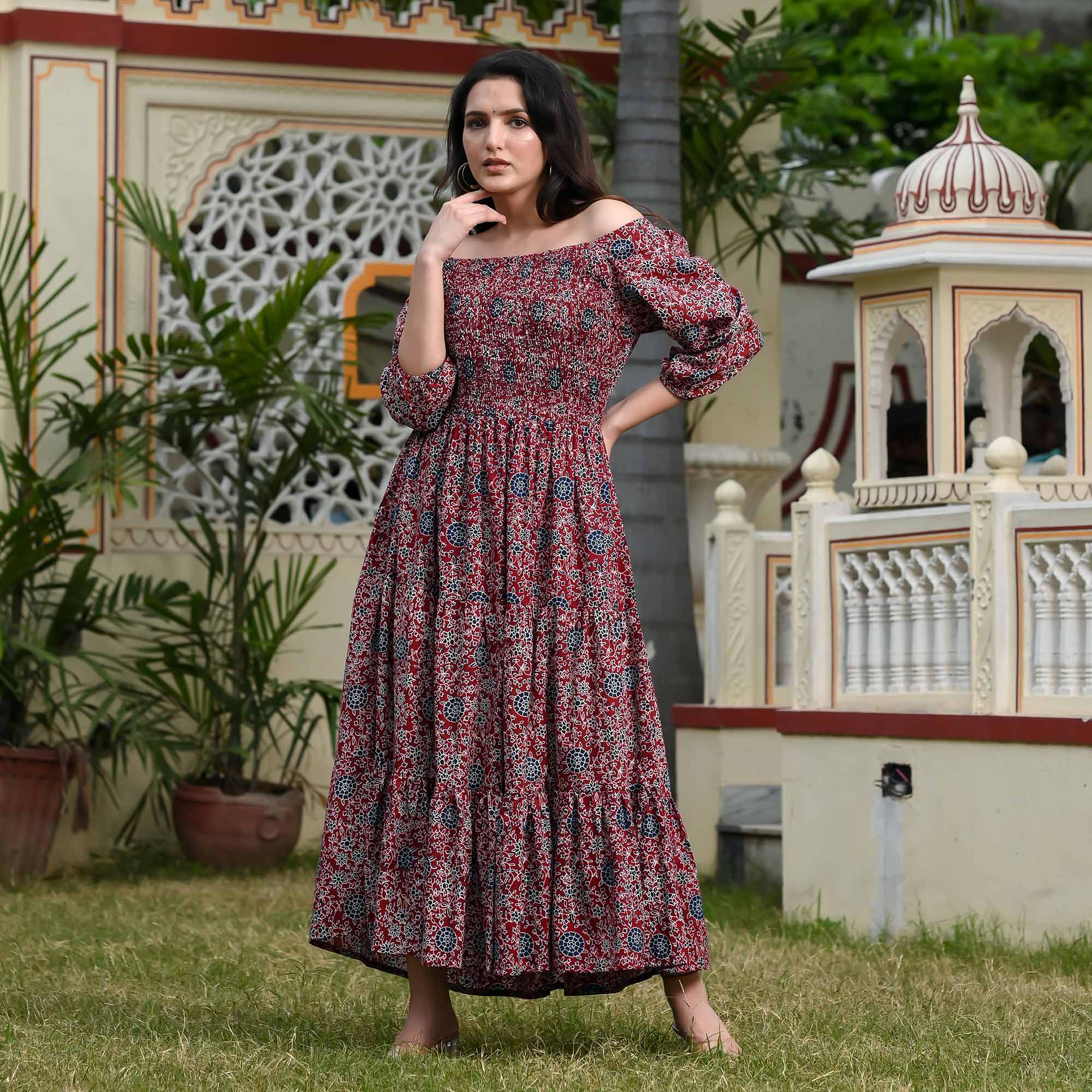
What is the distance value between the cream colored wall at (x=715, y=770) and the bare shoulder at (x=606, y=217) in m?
3.96

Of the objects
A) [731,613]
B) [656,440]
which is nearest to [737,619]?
[731,613]

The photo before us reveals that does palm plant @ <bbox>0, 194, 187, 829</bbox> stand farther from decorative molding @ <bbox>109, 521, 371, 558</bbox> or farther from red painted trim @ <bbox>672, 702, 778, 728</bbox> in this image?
red painted trim @ <bbox>672, 702, 778, 728</bbox>

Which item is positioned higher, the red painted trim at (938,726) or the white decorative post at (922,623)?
the white decorative post at (922,623)

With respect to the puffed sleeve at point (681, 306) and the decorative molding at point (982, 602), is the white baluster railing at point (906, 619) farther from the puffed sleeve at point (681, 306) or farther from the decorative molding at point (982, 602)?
the puffed sleeve at point (681, 306)

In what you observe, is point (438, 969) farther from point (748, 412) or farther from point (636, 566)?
point (748, 412)

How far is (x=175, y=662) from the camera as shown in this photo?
25.3 ft

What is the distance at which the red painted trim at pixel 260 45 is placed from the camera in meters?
8.12

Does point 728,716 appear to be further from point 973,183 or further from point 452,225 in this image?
point 452,225

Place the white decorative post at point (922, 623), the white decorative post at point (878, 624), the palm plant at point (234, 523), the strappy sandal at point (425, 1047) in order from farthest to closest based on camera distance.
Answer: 1. the palm plant at point (234, 523)
2. the white decorative post at point (878, 624)
3. the white decorative post at point (922, 623)
4. the strappy sandal at point (425, 1047)

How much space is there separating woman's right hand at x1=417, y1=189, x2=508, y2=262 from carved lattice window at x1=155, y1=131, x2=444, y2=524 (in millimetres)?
4697

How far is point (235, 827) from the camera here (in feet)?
25.2

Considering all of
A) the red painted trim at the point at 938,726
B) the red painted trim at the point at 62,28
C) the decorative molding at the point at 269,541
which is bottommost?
the red painted trim at the point at 938,726

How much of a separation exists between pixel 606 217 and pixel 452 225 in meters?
0.29

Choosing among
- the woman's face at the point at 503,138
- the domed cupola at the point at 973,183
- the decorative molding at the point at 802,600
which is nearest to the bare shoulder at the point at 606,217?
the woman's face at the point at 503,138
